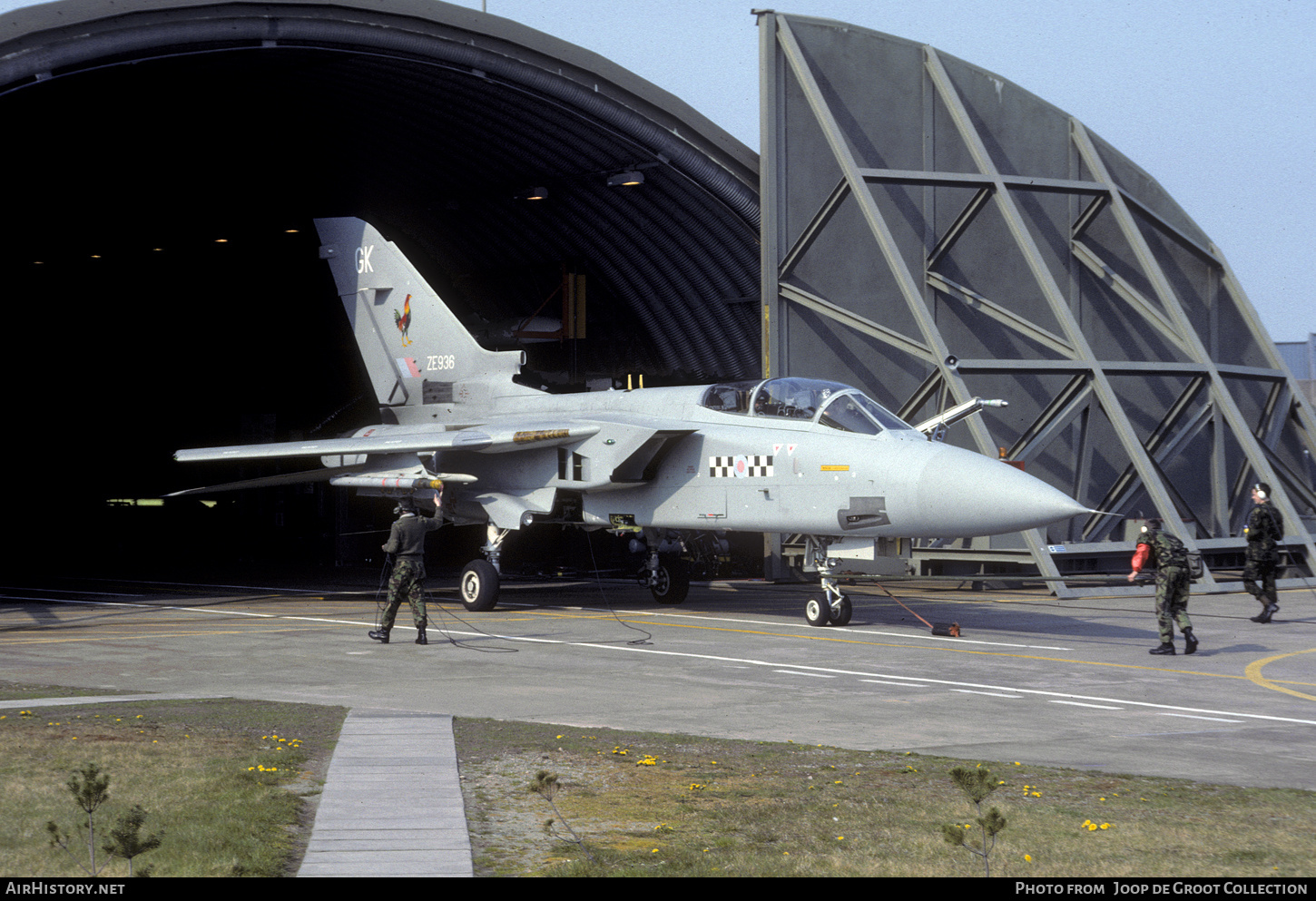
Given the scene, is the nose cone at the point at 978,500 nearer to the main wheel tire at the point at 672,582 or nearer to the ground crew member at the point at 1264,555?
the ground crew member at the point at 1264,555

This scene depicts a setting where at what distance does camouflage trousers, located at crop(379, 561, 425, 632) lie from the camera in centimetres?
1502

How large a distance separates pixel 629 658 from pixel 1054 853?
8088 mm

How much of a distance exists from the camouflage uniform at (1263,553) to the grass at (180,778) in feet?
43.8

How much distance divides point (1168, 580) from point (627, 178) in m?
16.3

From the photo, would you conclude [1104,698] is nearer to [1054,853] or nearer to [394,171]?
[1054,853]

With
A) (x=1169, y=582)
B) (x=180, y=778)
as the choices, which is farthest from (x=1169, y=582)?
(x=180, y=778)

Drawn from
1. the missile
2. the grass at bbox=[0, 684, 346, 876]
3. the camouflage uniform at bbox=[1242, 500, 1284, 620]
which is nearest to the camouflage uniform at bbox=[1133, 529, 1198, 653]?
the camouflage uniform at bbox=[1242, 500, 1284, 620]

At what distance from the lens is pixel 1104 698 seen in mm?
11016

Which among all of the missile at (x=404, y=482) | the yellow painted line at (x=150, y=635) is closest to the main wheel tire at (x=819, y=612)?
the missile at (x=404, y=482)

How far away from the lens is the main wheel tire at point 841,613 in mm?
16578

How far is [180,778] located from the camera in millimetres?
7254

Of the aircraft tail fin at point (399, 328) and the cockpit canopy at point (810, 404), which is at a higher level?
the aircraft tail fin at point (399, 328)

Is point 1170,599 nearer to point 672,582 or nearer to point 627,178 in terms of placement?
point 672,582

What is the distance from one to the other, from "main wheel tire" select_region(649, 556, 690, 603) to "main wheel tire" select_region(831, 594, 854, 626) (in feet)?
14.0
